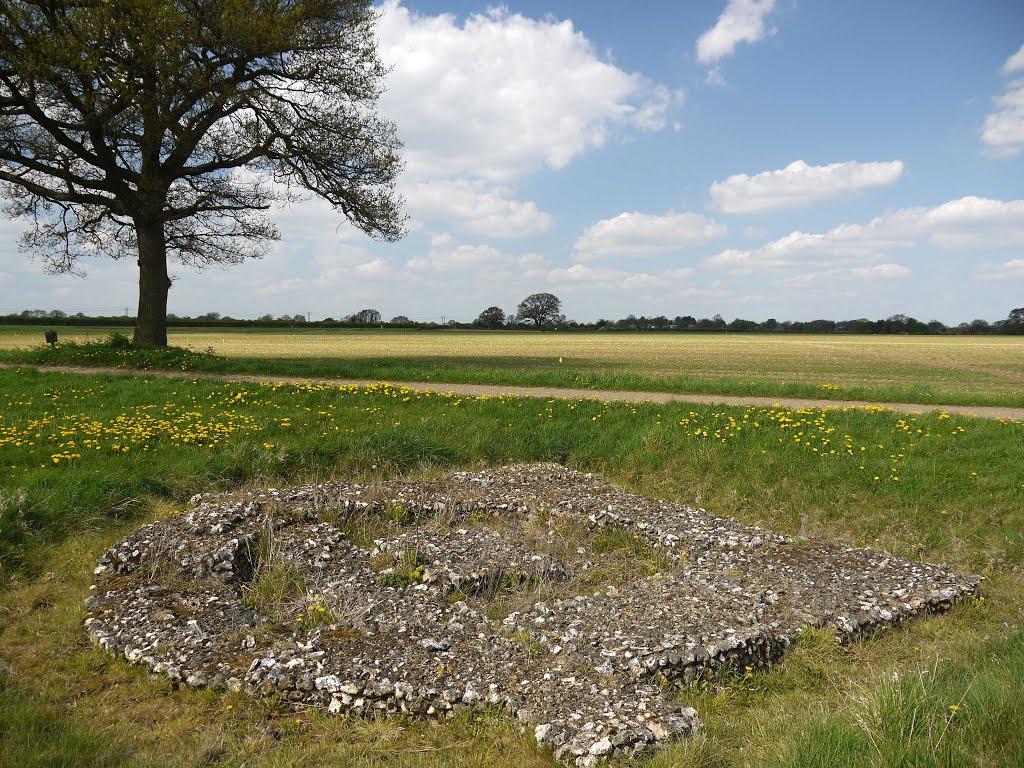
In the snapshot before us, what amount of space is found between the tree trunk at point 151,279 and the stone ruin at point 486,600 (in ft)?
63.9

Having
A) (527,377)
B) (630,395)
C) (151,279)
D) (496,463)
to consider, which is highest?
(151,279)

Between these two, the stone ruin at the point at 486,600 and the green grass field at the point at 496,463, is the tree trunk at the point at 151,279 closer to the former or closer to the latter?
the green grass field at the point at 496,463

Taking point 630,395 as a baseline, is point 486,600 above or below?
below

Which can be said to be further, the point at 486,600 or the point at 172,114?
the point at 172,114

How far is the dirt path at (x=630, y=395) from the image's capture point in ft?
52.9

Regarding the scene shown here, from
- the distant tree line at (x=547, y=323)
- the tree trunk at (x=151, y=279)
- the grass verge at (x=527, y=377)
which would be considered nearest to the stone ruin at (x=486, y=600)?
the grass verge at (x=527, y=377)

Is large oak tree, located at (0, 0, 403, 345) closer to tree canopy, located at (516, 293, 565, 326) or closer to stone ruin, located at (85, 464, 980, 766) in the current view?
stone ruin, located at (85, 464, 980, 766)

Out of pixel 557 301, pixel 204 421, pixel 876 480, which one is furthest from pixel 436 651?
pixel 557 301

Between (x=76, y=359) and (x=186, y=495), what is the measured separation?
51.5 feet

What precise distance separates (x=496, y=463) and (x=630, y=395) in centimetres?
659

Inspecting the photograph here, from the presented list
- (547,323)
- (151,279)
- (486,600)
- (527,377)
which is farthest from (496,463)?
(547,323)

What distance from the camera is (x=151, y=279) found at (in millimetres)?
25219

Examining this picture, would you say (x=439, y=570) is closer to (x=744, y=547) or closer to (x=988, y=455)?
(x=744, y=547)

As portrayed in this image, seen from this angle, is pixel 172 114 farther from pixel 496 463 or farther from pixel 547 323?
pixel 547 323
